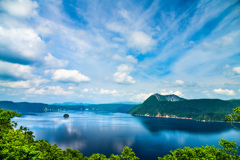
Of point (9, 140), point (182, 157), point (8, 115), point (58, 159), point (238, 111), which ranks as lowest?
point (58, 159)

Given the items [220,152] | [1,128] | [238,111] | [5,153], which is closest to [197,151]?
[220,152]

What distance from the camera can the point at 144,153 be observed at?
98.1 m

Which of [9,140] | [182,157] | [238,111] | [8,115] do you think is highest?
[238,111]

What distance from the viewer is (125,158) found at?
40219 millimetres

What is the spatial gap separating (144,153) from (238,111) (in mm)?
89861

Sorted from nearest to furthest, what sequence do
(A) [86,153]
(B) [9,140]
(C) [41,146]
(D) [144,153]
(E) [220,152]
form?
(B) [9,140] < (E) [220,152] < (C) [41,146] < (A) [86,153] < (D) [144,153]

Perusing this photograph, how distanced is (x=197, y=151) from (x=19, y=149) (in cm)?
5079

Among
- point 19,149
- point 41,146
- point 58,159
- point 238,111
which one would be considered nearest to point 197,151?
point 238,111

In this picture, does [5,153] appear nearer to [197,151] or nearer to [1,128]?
[1,128]

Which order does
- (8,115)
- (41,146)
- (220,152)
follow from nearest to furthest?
(220,152) → (41,146) → (8,115)

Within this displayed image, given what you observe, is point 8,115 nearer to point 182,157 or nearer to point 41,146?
point 41,146

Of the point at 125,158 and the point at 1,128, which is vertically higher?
the point at 1,128

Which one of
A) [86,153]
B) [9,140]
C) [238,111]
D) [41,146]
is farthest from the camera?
[86,153]

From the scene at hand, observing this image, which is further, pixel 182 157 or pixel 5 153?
pixel 182 157
